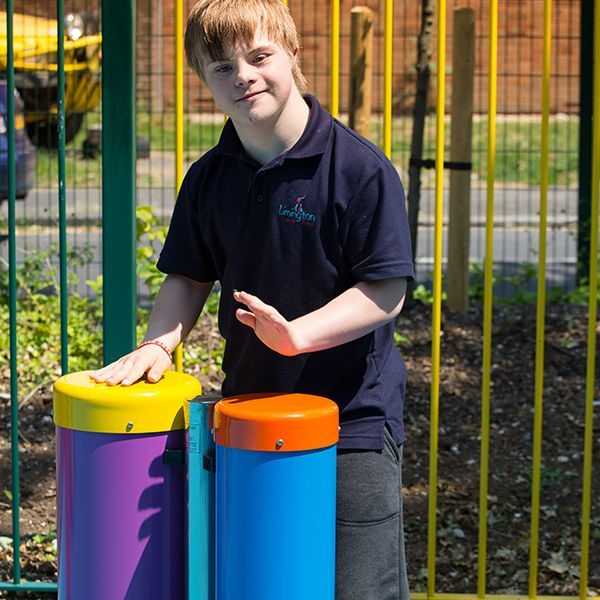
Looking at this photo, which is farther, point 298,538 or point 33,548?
point 33,548

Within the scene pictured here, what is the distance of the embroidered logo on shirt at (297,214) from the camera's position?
91.8 inches

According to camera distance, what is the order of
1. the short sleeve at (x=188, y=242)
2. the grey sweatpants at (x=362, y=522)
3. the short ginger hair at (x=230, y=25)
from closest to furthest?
the short ginger hair at (x=230, y=25) → the grey sweatpants at (x=362, y=522) → the short sleeve at (x=188, y=242)

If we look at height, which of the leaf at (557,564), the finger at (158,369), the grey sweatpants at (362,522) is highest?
the finger at (158,369)

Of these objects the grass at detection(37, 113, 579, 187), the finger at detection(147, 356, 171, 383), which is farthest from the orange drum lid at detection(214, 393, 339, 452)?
the grass at detection(37, 113, 579, 187)

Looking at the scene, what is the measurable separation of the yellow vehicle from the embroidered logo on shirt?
576cm

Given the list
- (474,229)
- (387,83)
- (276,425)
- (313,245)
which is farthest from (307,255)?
(474,229)

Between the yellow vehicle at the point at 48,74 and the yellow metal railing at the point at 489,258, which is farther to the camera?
the yellow vehicle at the point at 48,74

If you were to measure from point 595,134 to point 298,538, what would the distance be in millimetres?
1470

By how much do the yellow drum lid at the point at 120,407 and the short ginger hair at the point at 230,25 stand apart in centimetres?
63

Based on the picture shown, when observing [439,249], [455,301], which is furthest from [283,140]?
[455,301]

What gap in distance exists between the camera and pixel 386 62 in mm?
3162

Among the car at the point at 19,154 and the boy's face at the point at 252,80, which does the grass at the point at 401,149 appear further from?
the boy's face at the point at 252,80

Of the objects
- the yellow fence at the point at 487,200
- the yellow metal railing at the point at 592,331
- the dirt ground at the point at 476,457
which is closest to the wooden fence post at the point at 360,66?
the dirt ground at the point at 476,457

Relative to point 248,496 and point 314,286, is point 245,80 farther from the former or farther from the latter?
point 248,496
